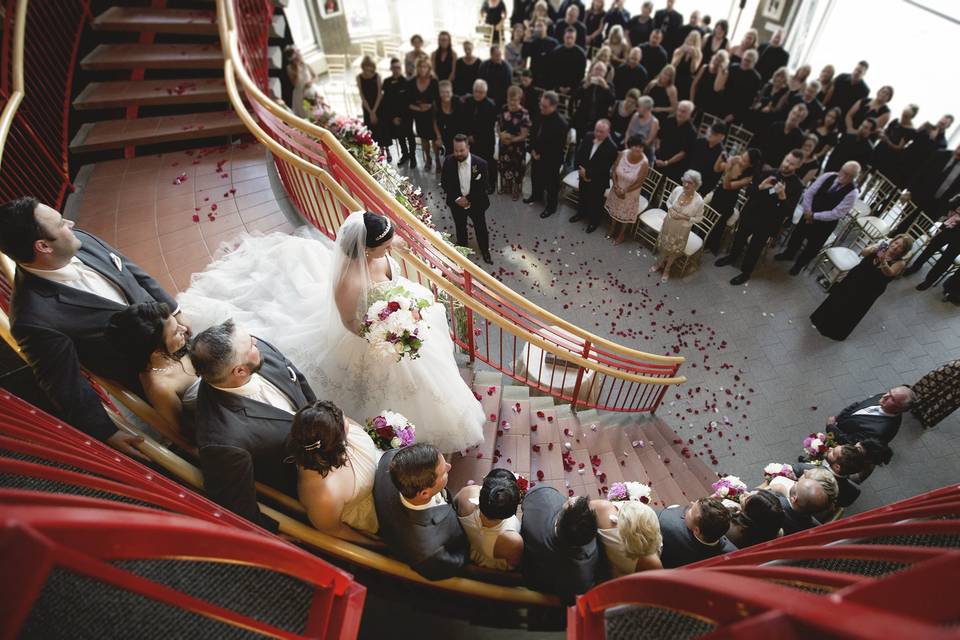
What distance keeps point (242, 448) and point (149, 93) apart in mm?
5271

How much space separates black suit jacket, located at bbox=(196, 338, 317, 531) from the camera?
85.6 inches

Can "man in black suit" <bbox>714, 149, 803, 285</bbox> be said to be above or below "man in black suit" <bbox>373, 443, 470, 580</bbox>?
below

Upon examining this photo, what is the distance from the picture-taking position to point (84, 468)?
142cm

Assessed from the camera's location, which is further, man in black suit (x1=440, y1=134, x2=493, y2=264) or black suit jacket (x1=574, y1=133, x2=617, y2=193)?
black suit jacket (x1=574, y1=133, x2=617, y2=193)

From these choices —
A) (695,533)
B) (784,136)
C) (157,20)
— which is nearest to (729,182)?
(784,136)

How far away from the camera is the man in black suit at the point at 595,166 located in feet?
22.7

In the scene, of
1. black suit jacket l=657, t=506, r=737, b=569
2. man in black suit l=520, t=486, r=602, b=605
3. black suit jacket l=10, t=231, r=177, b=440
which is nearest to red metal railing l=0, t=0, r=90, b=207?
black suit jacket l=10, t=231, r=177, b=440

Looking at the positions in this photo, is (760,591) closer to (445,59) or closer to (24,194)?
(24,194)

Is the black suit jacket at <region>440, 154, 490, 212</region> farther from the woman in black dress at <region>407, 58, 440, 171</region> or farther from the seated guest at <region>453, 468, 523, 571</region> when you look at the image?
the seated guest at <region>453, 468, 523, 571</region>

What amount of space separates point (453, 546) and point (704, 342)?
4.88m

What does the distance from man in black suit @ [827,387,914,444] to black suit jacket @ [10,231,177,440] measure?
5857 mm

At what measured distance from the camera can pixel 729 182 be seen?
6617 millimetres

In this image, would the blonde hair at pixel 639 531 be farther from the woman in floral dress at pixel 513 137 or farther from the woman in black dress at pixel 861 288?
the woman in floral dress at pixel 513 137

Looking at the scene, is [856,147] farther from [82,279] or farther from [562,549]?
[82,279]
